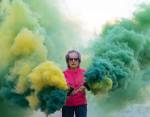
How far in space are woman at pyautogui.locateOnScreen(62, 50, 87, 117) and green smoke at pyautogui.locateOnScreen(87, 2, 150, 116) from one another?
258mm

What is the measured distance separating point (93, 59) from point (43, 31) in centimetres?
87

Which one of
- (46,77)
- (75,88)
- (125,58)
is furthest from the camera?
(125,58)

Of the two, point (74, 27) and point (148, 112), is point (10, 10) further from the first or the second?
point (148, 112)

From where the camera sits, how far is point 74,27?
8656 mm

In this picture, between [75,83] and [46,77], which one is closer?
[46,77]

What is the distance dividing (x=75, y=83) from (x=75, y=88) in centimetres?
7

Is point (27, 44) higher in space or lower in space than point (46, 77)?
higher

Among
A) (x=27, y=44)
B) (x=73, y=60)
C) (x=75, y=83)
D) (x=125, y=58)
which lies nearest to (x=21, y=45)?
(x=27, y=44)

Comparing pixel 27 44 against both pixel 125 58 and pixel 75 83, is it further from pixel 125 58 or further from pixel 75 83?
pixel 125 58

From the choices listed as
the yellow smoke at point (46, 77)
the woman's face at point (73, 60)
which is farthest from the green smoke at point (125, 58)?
the yellow smoke at point (46, 77)

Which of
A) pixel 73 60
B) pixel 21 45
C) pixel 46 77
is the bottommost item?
pixel 46 77

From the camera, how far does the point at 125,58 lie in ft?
24.3

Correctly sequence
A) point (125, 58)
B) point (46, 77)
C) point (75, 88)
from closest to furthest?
1. point (46, 77)
2. point (75, 88)
3. point (125, 58)

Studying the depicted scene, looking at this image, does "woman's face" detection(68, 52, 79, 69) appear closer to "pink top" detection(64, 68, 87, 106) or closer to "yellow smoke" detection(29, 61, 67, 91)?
"pink top" detection(64, 68, 87, 106)
